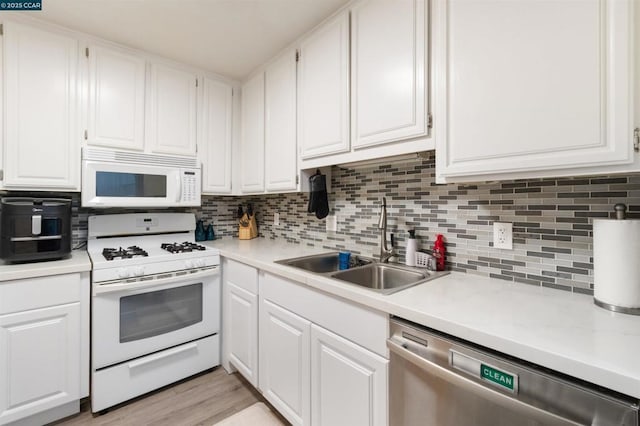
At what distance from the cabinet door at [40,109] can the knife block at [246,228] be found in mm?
1284

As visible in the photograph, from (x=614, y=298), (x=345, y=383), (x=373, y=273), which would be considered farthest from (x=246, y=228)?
(x=614, y=298)

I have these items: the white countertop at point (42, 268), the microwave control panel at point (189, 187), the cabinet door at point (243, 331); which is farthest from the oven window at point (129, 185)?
the cabinet door at point (243, 331)

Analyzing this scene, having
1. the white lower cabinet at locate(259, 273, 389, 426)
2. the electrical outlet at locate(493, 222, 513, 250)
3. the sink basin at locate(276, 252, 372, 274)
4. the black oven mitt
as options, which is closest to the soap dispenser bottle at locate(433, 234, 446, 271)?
Answer: the electrical outlet at locate(493, 222, 513, 250)

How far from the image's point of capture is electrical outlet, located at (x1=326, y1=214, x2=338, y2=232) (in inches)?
84.4

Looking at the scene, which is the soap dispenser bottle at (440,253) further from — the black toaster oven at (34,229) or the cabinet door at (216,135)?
the black toaster oven at (34,229)

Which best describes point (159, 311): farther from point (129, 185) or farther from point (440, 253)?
point (440, 253)

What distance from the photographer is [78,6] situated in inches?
66.6

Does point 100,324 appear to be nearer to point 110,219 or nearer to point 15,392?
point 15,392

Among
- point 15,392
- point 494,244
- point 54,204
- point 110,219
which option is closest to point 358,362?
point 494,244

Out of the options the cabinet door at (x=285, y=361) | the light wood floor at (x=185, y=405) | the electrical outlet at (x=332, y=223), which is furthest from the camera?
the electrical outlet at (x=332, y=223)

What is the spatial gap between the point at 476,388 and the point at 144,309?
75.8 inches

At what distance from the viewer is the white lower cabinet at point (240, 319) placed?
183 cm

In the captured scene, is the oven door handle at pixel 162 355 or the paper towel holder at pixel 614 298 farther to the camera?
the oven door handle at pixel 162 355

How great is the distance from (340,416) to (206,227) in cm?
209
